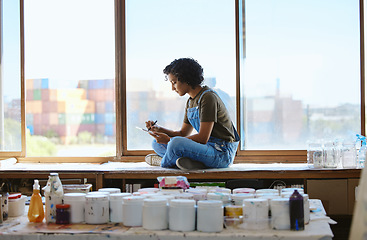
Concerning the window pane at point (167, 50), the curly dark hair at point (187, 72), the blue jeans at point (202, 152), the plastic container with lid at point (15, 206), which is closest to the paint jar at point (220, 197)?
the plastic container with lid at point (15, 206)

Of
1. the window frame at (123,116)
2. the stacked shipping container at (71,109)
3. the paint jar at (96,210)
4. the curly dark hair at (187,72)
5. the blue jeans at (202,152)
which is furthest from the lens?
the stacked shipping container at (71,109)

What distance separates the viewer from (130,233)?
6.00 feet

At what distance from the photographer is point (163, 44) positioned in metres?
4.37

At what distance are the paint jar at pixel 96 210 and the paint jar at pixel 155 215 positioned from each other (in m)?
0.21

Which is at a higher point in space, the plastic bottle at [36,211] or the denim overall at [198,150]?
the denim overall at [198,150]

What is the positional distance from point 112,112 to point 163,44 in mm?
803

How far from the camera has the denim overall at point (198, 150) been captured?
3.52 meters

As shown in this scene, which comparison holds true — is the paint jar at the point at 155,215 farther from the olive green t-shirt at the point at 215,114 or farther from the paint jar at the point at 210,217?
the olive green t-shirt at the point at 215,114

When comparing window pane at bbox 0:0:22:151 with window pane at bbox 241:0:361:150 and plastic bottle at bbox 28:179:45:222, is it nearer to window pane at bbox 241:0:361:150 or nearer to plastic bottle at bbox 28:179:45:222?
window pane at bbox 241:0:361:150

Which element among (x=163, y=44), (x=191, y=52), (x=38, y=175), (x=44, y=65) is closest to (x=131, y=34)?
(x=163, y=44)

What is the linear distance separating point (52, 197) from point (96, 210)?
244 millimetres

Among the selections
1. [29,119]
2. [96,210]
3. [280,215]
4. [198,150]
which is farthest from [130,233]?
[29,119]

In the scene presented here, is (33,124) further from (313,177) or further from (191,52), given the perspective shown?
(313,177)

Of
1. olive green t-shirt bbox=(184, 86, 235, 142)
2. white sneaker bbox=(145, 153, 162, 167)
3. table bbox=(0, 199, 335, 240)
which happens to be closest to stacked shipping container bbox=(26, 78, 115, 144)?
white sneaker bbox=(145, 153, 162, 167)
